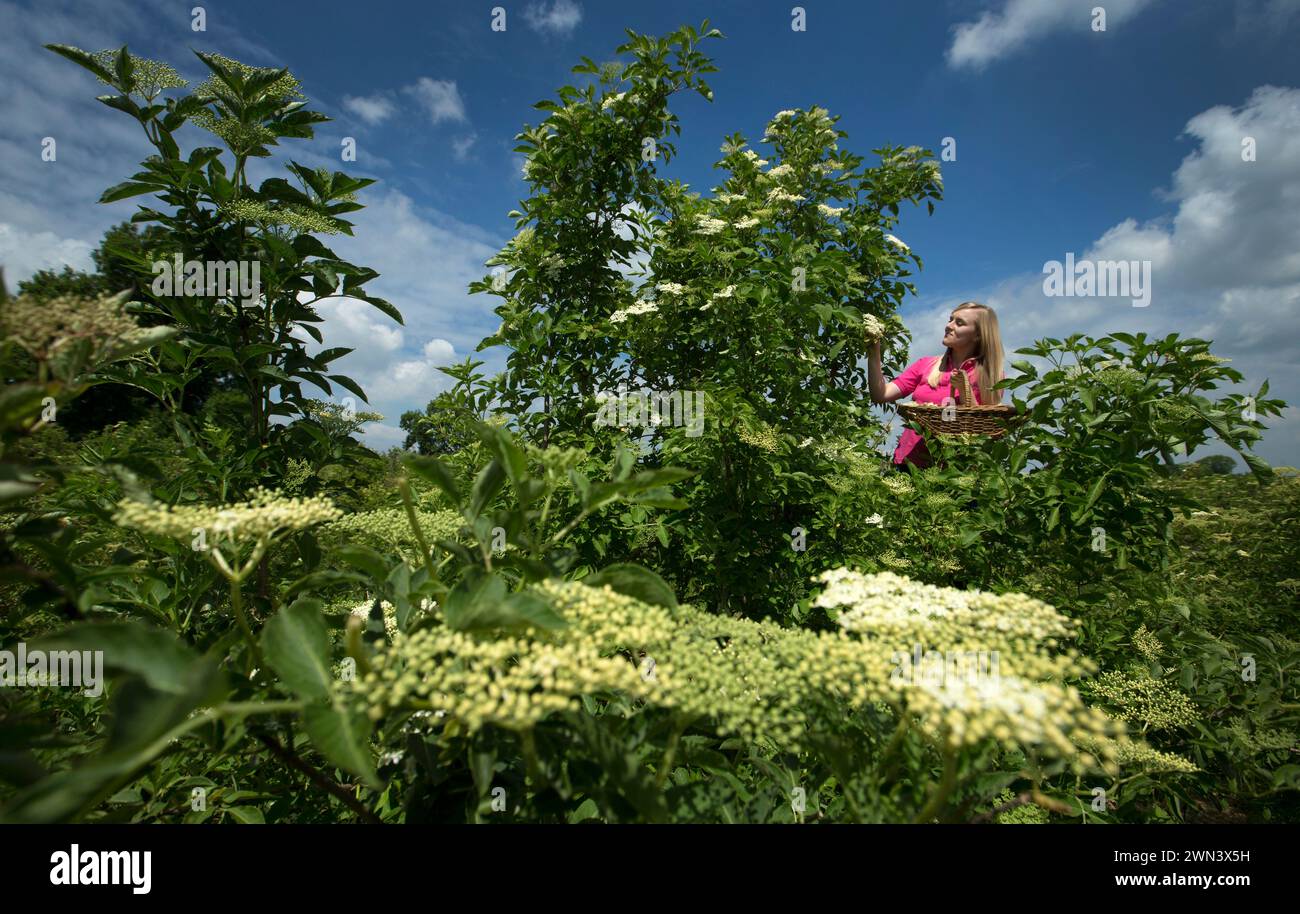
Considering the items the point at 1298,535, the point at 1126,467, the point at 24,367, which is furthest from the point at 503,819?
the point at 1298,535

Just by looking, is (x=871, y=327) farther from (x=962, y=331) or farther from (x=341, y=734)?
(x=341, y=734)

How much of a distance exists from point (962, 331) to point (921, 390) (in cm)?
→ 50

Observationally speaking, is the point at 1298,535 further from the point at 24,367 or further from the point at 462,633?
the point at 24,367

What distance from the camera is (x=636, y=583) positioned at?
1.05m

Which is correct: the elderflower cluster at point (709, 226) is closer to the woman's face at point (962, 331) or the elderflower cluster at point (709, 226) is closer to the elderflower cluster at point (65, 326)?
the woman's face at point (962, 331)

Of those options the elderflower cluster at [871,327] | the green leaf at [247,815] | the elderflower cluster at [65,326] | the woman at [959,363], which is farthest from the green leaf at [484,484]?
the woman at [959,363]

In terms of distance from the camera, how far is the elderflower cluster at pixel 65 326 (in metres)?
0.86

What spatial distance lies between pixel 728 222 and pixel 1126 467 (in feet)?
7.36

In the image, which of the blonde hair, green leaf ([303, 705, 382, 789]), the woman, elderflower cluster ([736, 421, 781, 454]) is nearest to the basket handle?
the woman

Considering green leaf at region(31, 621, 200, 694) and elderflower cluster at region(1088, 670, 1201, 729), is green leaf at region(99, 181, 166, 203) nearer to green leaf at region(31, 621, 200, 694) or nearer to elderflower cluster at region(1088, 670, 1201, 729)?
green leaf at region(31, 621, 200, 694)

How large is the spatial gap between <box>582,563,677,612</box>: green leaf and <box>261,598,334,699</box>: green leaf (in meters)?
0.45

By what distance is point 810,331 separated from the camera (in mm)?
2906

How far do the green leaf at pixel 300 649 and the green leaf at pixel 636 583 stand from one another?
446mm
